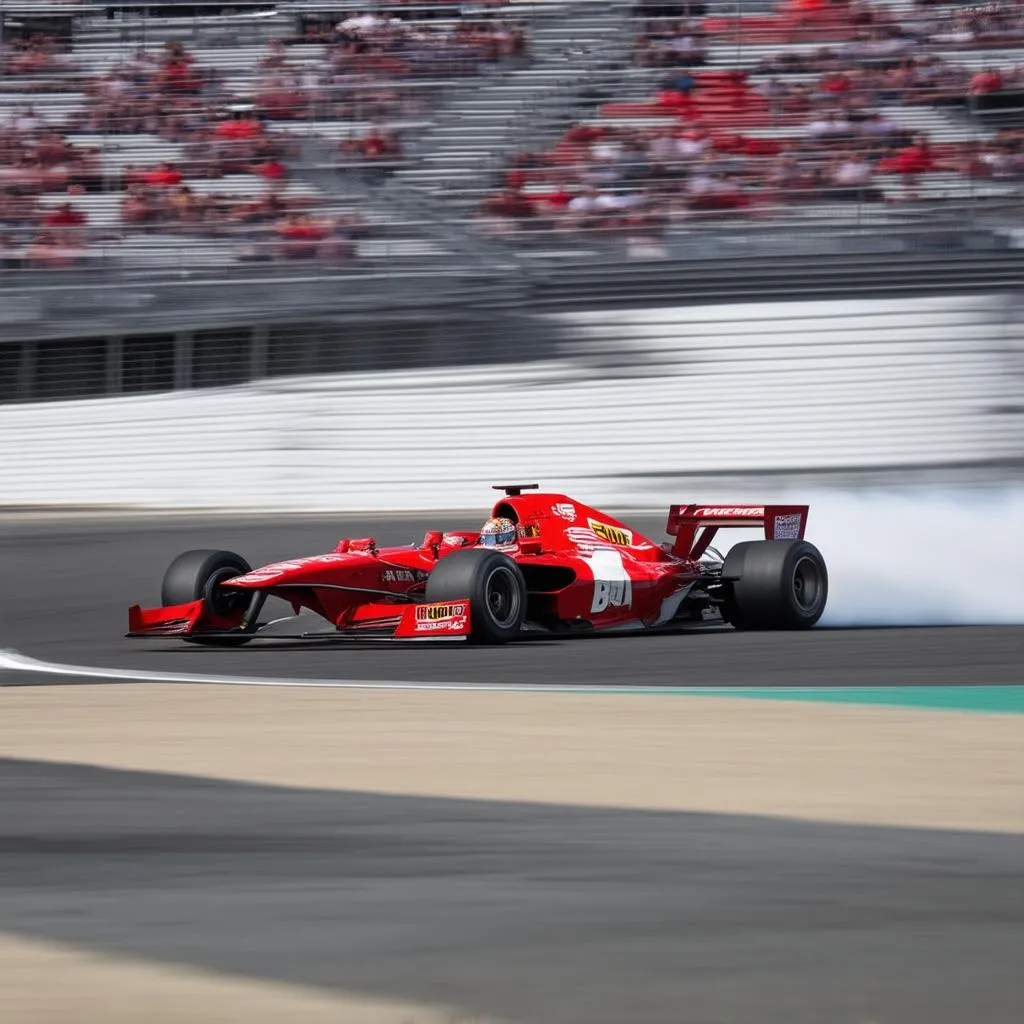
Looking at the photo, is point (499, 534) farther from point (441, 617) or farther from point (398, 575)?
point (441, 617)

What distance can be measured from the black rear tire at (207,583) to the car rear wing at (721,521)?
2572 millimetres

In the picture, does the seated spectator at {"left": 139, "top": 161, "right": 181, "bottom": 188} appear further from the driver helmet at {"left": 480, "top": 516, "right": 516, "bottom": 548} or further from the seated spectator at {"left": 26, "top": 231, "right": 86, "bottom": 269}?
the driver helmet at {"left": 480, "top": 516, "right": 516, "bottom": 548}

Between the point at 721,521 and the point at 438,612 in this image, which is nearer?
the point at 438,612

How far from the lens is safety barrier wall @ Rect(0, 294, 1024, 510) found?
14.9 metres

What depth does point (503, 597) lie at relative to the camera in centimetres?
936

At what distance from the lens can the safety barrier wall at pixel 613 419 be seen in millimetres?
14898

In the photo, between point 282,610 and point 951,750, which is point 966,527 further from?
point 951,750

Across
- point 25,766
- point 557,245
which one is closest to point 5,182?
point 557,245

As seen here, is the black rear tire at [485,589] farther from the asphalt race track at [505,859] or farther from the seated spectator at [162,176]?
the seated spectator at [162,176]

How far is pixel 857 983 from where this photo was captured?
2600mm

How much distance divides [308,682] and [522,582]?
1867mm

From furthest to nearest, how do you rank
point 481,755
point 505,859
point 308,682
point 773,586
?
point 773,586 → point 308,682 → point 481,755 → point 505,859

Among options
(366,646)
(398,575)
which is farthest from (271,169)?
(366,646)

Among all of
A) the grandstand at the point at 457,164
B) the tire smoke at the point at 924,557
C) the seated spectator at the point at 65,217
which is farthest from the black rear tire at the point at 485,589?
the seated spectator at the point at 65,217
